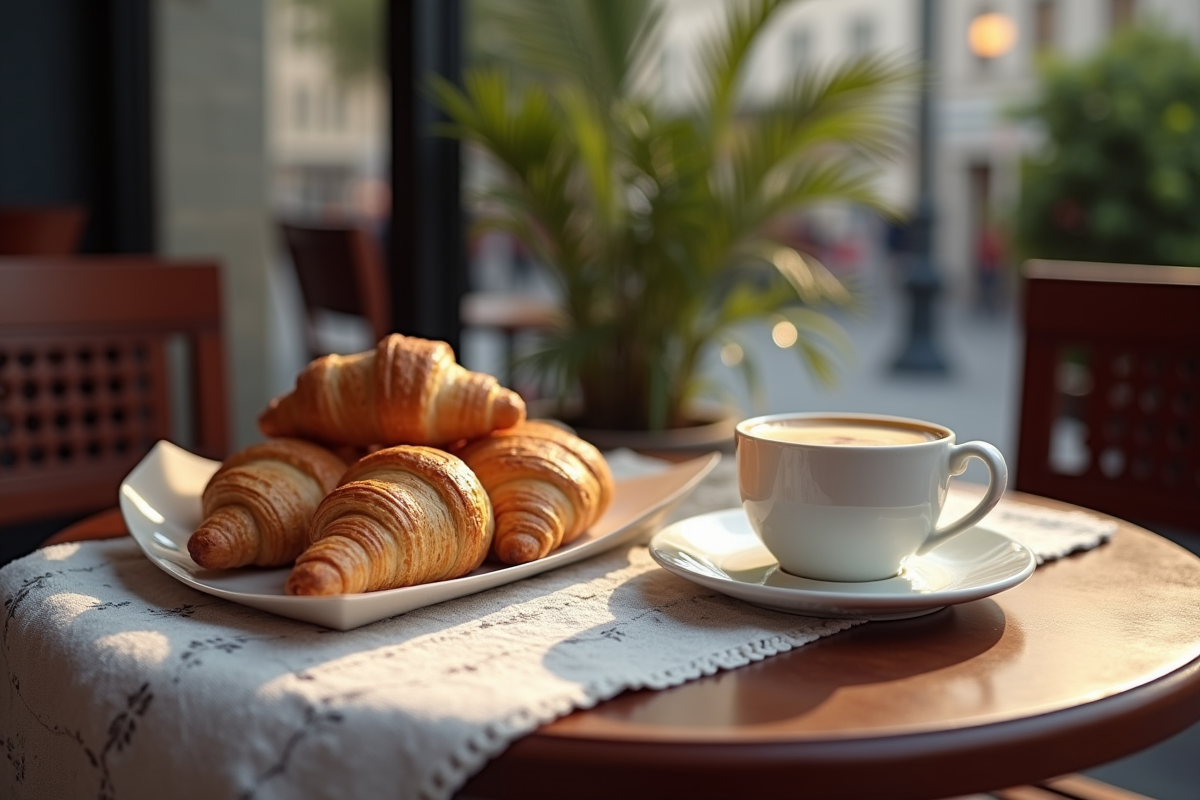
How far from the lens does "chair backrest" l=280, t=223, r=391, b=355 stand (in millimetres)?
3139

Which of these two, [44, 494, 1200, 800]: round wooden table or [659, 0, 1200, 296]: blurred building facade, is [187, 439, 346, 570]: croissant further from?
[659, 0, 1200, 296]: blurred building facade

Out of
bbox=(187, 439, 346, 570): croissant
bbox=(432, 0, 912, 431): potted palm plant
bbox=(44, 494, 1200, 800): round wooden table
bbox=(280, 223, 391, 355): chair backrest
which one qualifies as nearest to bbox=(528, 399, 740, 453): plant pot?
bbox=(432, 0, 912, 431): potted palm plant

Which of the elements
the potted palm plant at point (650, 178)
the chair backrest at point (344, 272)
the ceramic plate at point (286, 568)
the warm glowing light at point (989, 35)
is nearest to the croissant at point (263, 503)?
the ceramic plate at point (286, 568)

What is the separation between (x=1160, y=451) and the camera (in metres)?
1.46

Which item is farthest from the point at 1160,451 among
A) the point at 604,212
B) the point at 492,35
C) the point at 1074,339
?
the point at 492,35

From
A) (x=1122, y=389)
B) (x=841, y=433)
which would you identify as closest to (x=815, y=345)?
(x=1122, y=389)

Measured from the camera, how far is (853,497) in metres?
0.77

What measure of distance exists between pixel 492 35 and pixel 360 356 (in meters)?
2.28

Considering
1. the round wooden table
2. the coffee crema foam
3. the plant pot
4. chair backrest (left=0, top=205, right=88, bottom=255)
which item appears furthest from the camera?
chair backrest (left=0, top=205, right=88, bottom=255)

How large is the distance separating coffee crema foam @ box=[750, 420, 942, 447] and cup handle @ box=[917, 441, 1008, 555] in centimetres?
3

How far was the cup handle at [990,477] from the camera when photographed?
0.79 metres

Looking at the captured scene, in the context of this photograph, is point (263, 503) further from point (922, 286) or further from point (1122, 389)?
point (922, 286)

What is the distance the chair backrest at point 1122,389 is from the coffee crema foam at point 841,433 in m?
0.67

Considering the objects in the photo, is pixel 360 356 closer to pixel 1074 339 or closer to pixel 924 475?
pixel 924 475
